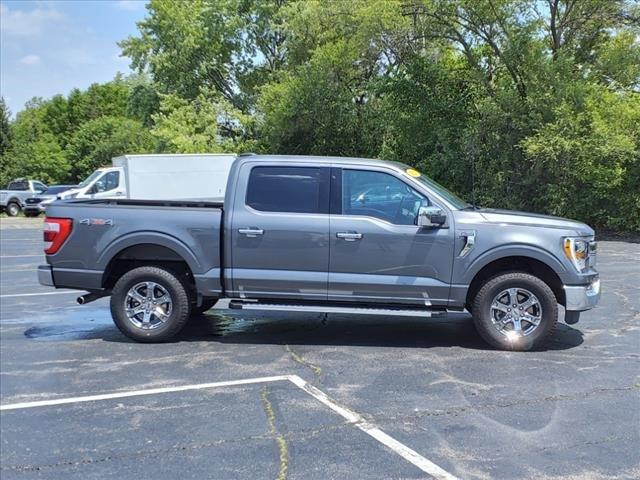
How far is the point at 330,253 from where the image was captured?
21.0 ft

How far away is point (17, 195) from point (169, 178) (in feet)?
53.4

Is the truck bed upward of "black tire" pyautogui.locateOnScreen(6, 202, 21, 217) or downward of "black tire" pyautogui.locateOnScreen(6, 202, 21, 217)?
upward

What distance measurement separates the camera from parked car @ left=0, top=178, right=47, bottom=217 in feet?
113

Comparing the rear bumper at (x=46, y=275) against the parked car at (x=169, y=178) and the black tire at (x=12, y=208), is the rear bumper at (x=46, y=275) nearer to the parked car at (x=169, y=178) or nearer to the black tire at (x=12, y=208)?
the parked car at (x=169, y=178)

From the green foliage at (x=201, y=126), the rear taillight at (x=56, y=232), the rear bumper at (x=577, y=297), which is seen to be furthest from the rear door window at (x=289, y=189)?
the green foliage at (x=201, y=126)

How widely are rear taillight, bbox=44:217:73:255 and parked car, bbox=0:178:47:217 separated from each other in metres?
30.3

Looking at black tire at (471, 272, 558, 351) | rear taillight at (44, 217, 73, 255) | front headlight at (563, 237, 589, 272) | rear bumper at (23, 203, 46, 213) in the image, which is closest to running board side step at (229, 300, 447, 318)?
black tire at (471, 272, 558, 351)

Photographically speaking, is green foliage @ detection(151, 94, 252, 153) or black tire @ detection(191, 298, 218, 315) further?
green foliage @ detection(151, 94, 252, 153)

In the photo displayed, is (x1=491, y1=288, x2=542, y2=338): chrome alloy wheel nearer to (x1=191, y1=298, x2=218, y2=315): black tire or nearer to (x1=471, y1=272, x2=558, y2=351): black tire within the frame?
(x1=471, y1=272, x2=558, y2=351): black tire

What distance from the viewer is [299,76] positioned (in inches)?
965

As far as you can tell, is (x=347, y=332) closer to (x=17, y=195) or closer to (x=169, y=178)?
(x=169, y=178)

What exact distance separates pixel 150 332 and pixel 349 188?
2644 millimetres

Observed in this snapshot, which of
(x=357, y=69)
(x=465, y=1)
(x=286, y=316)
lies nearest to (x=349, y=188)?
(x=286, y=316)

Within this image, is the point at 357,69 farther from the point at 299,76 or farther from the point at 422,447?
the point at 422,447
